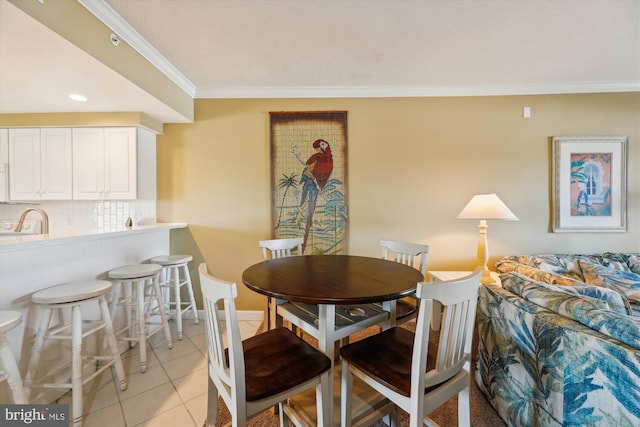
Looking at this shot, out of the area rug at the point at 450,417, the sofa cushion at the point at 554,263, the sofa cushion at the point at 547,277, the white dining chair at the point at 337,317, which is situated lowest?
the area rug at the point at 450,417

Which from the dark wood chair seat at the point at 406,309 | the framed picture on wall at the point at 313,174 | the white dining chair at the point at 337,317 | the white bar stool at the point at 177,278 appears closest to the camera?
the white dining chair at the point at 337,317

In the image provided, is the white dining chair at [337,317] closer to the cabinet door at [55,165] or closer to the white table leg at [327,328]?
the white table leg at [327,328]

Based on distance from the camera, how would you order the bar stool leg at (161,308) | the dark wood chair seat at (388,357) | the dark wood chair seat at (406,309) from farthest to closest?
the bar stool leg at (161,308), the dark wood chair seat at (406,309), the dark wood chair seat at (388,357)

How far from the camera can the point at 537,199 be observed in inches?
106

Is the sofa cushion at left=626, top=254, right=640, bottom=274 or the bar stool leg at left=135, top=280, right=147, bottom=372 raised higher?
the sofa cushion at left=626, top=254, right=640, bottom=274

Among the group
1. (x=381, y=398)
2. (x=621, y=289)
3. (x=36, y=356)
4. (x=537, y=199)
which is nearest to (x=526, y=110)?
(x=537, y=199)

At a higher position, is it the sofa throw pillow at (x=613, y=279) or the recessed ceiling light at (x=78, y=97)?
the recessed ceiling light at (x=78, y=97)

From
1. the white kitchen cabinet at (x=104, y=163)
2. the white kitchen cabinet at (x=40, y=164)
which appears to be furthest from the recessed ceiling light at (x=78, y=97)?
the white kitchen cabinet at (x=40, y=164)

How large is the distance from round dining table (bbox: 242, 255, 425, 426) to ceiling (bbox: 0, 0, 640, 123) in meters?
1.71

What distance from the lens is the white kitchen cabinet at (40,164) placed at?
2555 millimetres

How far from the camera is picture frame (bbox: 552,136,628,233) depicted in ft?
8.62

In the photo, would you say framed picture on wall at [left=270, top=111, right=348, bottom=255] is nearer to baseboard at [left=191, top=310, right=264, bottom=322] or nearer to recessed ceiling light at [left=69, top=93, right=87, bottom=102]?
baseboard at [left=191, top=310, right=264, bottom=322]

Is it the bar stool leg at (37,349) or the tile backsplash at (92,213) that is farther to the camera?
the tile backsplash at (92,213)

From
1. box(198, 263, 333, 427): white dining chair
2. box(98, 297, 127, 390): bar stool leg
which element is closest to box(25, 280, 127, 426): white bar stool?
box(98, 297, 127, 390): bar stool leg
